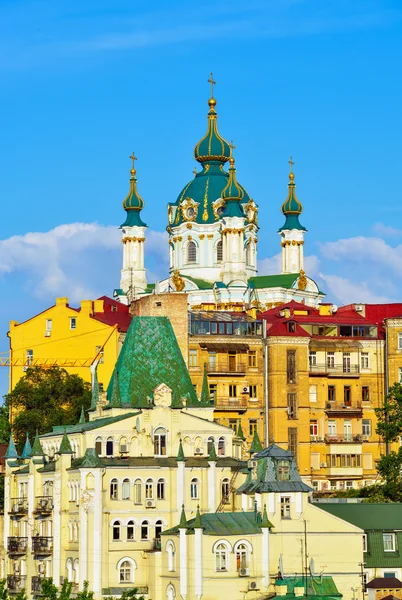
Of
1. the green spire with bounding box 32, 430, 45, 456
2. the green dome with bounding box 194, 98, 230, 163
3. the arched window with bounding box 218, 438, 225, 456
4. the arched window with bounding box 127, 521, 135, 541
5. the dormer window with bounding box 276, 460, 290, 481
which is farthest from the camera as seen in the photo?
the green dome with bounding box 194, 98, 230, 163

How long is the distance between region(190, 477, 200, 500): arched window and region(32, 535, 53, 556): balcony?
864cm

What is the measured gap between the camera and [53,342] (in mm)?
138875

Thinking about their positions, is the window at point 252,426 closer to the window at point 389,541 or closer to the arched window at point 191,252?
the window at point 389,541

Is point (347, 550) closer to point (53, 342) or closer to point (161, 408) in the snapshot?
point (161, 408)

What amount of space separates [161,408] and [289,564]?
1315 centimetres

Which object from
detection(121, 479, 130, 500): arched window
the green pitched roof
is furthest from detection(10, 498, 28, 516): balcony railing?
detection(121, 479, 130, 500): arched window

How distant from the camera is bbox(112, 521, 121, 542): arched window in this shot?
313 ft

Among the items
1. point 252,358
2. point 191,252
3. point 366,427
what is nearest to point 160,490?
point 252,358

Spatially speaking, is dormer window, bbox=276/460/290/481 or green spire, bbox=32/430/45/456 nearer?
dormer window, bbox=276/460/290/481

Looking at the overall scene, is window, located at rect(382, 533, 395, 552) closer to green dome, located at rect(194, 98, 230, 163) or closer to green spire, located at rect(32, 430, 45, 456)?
green spire, located at rect(32, 430, 45, 456)

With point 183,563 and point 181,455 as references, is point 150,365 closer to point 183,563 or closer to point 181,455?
point 181,455

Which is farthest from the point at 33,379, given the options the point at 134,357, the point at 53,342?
the point at 134,357

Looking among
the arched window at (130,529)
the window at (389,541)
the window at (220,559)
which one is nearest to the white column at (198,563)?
the window at (220,559)

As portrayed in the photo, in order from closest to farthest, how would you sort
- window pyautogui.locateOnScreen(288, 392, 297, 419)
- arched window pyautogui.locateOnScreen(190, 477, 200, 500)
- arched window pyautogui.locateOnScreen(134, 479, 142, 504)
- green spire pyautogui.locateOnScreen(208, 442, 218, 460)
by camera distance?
arched window pyautogui.locateOnScreen(134, 479, 142, 504) < arched window pyautogui.locateOnScreen(190, 477, 200, 500) < green spire pyautogui.locateOnScreen(208, 442, 218, 460) < window pyautogui.locateOnScreen(288, 392, 297, 419)
